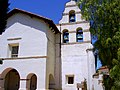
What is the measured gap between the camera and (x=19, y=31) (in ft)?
64.7

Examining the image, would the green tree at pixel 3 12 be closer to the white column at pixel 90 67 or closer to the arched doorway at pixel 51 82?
the white column at pixel 90 67

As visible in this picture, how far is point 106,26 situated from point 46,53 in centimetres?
903

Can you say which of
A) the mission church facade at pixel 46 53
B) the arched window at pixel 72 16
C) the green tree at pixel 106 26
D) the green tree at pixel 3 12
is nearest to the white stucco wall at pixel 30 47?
the mission church facade at pixel 46 53

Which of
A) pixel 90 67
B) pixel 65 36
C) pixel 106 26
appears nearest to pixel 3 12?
pixel 106 26

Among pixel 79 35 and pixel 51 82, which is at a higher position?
pixel 79 35

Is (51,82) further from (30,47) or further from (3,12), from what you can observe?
(3,12)

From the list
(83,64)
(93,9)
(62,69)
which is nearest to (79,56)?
(83,64)

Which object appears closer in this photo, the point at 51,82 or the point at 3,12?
the point at 3,12

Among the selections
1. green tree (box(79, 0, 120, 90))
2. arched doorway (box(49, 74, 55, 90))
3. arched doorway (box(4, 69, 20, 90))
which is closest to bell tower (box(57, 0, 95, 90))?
arched doorway (box(49, 74, 55, 90))

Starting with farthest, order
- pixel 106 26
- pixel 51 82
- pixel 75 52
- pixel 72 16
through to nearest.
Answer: pixel 72 16 → pixel 75 52 → pixel 51 82 → pixel 106 26

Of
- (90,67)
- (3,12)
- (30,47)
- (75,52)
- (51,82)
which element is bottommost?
(51,82)

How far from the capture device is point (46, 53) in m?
18.1

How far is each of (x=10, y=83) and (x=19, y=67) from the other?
10.8 feet

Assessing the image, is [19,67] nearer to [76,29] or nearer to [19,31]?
[19,31]
